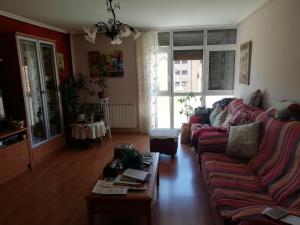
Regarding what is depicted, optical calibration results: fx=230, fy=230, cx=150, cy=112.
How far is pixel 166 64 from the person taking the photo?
488 centimetres

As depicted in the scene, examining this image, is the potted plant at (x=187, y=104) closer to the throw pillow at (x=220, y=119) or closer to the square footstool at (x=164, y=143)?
the throw pillow at (x=220, y=119)

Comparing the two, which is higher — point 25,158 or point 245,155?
point 245,155

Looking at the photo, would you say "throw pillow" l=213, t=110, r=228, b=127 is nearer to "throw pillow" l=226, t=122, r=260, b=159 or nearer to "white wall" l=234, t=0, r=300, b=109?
"white wall" l=234, t=0, r=300, b=109

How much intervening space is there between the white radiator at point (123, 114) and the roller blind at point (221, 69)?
5.70 ft

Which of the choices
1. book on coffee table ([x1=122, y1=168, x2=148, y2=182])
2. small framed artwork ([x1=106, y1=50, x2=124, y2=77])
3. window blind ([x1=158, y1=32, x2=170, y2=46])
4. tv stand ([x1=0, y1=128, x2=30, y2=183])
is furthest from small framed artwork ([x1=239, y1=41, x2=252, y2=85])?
tv stand ([x1=0, y1=128, x2=30, y2=183])

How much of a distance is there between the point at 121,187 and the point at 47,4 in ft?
8.00

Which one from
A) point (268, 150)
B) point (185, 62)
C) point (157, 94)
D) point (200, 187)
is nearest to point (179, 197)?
point (200, 187)

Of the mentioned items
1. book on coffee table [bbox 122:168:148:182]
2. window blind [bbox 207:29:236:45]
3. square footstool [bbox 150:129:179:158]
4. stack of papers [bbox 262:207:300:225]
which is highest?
window blind [bbox 207:29:236:45]

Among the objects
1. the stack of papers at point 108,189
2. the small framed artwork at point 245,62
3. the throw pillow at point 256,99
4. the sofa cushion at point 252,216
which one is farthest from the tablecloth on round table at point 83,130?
the sofa cushion at point 252,216

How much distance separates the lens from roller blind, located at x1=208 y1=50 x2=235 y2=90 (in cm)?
472

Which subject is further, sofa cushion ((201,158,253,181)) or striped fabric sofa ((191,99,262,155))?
striped fabric sofa ((191,99,262,155))

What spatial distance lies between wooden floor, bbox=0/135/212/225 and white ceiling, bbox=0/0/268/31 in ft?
7.28

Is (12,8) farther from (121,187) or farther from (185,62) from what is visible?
(185,62)

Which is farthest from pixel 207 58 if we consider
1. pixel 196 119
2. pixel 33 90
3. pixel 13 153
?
pixel 13 153
